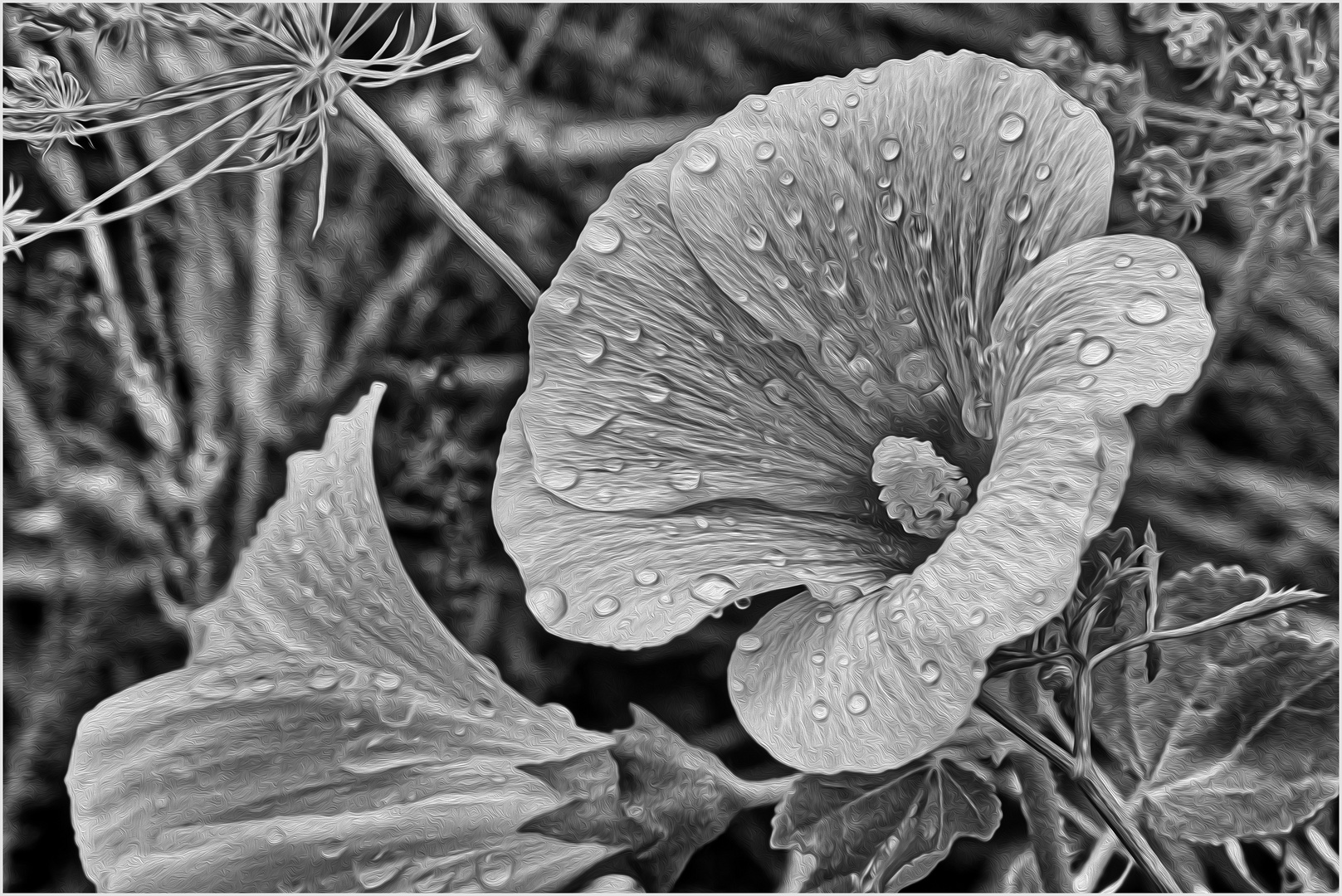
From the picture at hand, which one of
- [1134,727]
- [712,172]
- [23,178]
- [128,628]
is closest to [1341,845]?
[1134,727]

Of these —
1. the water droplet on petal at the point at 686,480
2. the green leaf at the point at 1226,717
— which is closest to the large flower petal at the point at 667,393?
the water droplet on petal at the point at 686,480

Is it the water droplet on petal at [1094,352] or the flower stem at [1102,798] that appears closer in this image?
the water droplet on petal at [1094,352]

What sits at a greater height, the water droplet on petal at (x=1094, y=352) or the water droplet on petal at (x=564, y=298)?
the water droplet on petal at (x=564, y=298)

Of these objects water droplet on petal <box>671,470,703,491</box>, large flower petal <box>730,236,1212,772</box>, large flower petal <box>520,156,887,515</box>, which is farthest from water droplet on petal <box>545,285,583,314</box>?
large flower petal <box>730,236,1212,772</box>

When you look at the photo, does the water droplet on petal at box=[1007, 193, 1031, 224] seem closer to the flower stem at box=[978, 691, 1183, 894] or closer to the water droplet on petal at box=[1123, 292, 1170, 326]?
the water droplet on petal at box=[1123, 292, 1170, 326]

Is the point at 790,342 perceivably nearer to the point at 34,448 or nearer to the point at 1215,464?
the point at 1215,464

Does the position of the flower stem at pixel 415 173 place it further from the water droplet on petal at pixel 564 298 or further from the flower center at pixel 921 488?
the flower center at pixel 921 488
